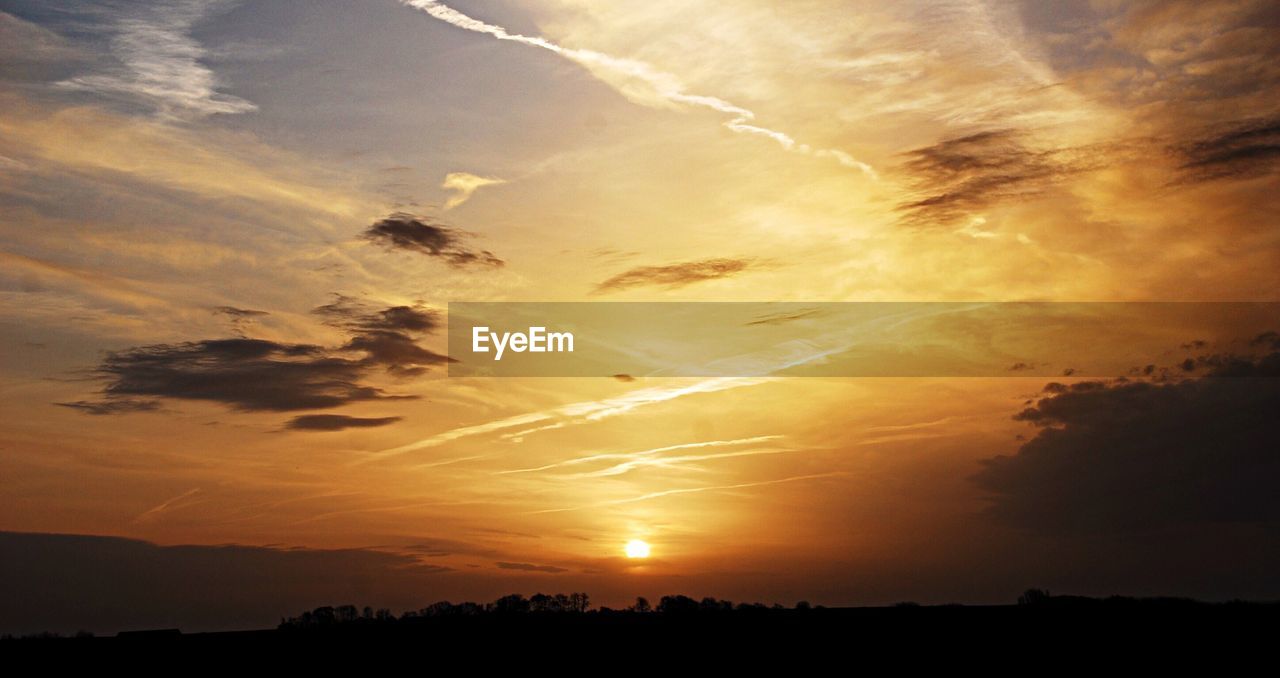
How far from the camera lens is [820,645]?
5775 cm

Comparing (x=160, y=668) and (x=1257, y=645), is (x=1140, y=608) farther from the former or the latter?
(x=160, y=668)

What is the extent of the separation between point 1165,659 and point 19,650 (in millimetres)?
71091

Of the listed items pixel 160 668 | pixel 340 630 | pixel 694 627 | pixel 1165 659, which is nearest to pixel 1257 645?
pixel 1165 659

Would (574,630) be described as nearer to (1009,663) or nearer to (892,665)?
(892,665)

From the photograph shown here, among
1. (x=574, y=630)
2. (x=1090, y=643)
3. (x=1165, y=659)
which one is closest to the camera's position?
(x=1165, y=659)

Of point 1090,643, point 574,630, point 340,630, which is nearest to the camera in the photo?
point 1090,643

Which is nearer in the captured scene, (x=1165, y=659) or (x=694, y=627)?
(x=1165, y=659)

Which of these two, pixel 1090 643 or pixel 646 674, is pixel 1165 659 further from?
pixel 646 674

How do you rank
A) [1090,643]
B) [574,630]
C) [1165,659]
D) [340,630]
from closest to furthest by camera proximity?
1. [1165,659]
2. [1090,643]
3. [574,630]
4. [340,630]

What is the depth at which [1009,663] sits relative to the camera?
51781 millimetres

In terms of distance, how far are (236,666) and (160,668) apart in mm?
4777

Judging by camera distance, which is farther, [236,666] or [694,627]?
[694,627]

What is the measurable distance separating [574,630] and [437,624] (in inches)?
436

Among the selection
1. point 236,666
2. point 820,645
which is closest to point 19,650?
point 236,666
